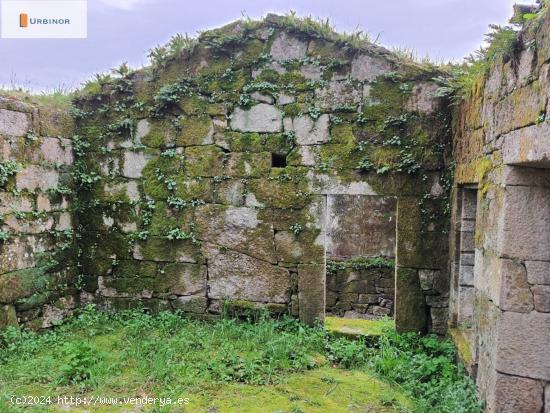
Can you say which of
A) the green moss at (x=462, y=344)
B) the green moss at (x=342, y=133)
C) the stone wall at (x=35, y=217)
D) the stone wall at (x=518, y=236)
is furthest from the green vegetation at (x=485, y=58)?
the stone wall at (x=35, y=217)

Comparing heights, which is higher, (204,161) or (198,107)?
(198,107)

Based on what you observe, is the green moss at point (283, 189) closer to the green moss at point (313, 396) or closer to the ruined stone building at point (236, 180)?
the ruined stone building at point (236, 180)

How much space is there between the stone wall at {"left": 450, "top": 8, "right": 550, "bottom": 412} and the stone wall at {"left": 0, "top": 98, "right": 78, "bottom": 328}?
14.3 feet

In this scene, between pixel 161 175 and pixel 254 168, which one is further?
pixel 161 175

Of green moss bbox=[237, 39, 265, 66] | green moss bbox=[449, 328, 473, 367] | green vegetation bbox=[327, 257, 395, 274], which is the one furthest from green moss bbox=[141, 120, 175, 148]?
green vegetation bbox=[327, 257, 395, 274]

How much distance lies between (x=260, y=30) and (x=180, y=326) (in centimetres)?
344

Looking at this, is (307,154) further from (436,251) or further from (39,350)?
(39,350)

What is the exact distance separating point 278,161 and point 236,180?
0.52 m

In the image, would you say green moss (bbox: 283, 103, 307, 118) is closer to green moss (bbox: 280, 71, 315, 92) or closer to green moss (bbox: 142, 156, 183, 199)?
green moss (bbox: 280, 71, 315, 92)

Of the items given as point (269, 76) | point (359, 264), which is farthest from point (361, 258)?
point (269, 76)

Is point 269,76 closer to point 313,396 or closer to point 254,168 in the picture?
point 254,168

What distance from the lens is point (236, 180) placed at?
488cm

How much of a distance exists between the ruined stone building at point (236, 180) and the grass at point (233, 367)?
31cm

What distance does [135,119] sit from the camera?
5137 millimetres
